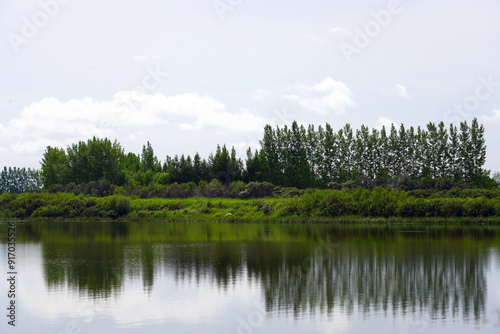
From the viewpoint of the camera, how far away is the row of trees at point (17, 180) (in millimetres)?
153875

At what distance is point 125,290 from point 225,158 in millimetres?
72537

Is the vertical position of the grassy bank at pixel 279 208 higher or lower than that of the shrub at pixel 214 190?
lower

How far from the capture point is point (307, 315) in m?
17.7

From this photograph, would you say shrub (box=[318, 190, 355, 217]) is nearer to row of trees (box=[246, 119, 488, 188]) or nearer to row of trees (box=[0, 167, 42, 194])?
row of trees (box=[246, 119, 488, 188])

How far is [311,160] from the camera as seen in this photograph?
8862cm

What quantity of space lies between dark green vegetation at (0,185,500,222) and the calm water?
16990 mm

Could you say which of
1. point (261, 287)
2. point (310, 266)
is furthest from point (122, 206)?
point (261, 287)

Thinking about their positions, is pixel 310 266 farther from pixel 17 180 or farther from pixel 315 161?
pixel 17 180

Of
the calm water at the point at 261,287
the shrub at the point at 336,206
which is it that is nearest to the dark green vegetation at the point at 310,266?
the calm water at the point at 261,287

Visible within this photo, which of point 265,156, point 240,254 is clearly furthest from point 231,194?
point 240,254

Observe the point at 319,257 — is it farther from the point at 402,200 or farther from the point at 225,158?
the point at 225,158

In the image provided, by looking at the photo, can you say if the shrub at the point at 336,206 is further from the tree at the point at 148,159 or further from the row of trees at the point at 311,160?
the tree at the point at 148,159

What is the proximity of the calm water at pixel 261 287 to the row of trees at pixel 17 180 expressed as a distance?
12560 centimetres

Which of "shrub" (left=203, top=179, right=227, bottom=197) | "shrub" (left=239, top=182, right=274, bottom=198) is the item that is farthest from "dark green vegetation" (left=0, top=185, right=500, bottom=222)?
"shrub" (left=203, top=179, right=227, bottom=197)
